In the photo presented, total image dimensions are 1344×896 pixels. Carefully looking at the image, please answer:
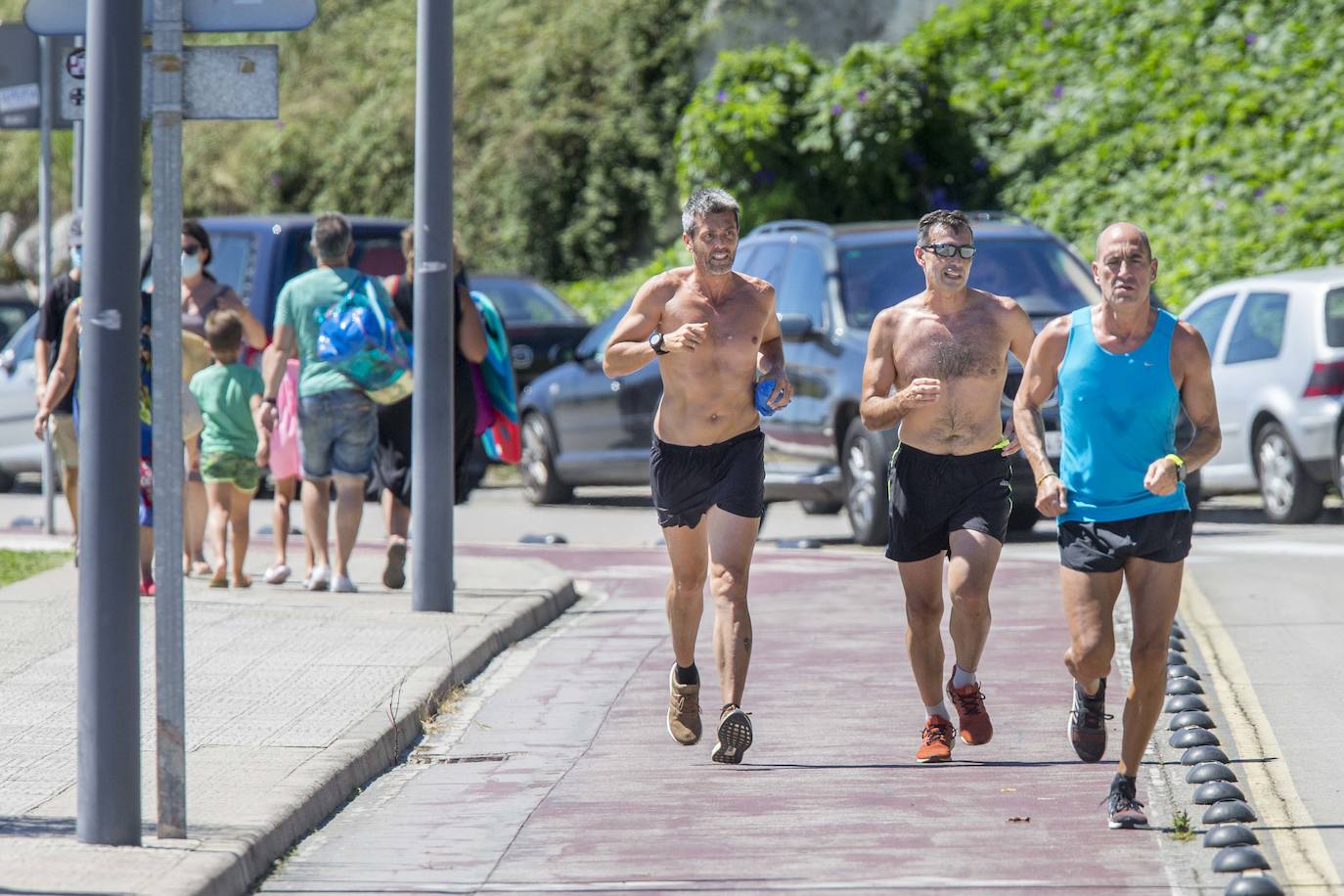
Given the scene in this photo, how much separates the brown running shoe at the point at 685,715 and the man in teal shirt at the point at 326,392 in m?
3.88

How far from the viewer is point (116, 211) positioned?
5.87 meters

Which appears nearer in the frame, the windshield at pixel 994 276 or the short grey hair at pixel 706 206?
the short grey hair at pixel 706 206

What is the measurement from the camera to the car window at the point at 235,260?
17.1 meters

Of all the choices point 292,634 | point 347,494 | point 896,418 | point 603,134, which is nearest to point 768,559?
point 347,494

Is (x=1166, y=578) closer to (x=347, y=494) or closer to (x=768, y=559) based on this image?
(x=347, y=494)

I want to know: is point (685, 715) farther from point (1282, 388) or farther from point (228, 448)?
point (1282, 388)

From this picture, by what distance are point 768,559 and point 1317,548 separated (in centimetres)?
312

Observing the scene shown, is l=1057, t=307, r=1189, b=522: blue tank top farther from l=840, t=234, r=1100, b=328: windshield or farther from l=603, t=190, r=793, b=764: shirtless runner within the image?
l=840, t=234, r=1100, b=328: windshield

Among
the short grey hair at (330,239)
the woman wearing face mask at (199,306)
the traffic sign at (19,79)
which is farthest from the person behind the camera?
the traffic sign at (19,79)

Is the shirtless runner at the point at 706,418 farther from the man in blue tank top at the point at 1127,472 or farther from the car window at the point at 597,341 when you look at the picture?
the car window at the point at 597,341

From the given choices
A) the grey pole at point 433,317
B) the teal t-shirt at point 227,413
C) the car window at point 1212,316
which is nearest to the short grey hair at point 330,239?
the grey pole at point 433,317

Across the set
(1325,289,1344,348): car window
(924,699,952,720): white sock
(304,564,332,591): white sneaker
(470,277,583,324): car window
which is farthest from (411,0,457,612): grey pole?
(470,277,583,324): car window

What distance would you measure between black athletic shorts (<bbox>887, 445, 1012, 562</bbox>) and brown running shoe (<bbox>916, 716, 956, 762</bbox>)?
0.54 meters

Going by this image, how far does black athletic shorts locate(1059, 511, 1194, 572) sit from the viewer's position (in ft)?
21.5
